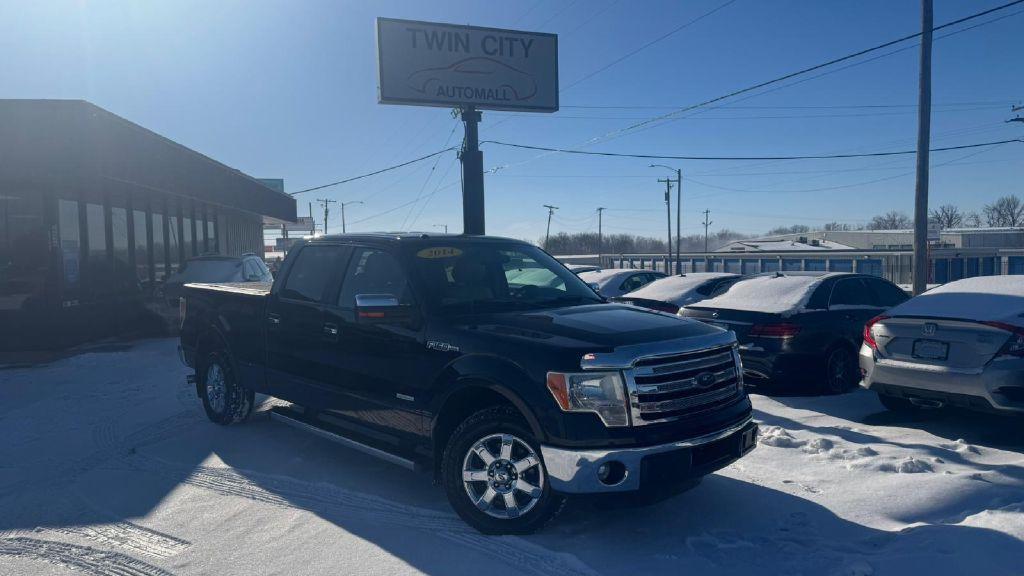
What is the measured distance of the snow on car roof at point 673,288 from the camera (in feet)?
36.3

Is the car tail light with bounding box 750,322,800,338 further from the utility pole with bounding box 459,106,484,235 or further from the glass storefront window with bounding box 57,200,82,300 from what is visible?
the glass storefront window with bounding box 57,200,82,300

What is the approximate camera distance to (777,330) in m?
8.29

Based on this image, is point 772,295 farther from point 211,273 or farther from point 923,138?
point 211,273

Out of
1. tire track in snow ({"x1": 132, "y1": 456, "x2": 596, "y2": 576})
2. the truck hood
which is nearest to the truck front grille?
the truck hood

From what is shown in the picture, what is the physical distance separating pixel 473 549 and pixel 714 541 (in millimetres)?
1431

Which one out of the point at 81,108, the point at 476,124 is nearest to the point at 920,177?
the point at 476,124

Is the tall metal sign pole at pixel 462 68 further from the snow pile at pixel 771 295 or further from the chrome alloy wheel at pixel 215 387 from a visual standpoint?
the chrome alloy wheel at pixel 215 387

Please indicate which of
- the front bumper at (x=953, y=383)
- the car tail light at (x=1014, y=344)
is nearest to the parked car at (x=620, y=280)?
the front bumper at (x=953, y=383)

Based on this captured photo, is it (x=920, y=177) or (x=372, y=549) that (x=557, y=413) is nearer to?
(x=372, y=549)

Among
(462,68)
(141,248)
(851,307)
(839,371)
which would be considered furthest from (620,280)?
(141,248)

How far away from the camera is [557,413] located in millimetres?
3953

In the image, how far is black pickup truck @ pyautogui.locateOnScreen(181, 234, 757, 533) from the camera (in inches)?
155

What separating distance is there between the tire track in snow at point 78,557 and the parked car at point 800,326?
21.8 ft

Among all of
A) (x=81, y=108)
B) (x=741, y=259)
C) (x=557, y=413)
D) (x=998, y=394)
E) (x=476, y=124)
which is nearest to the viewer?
(x=557, y=413)
